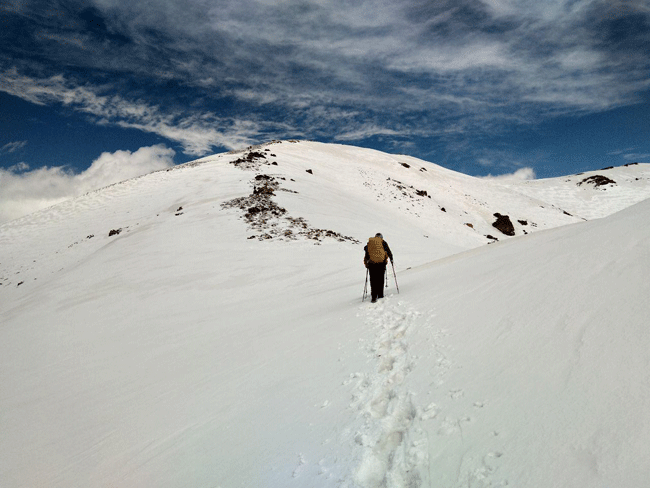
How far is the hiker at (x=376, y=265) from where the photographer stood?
997 centimetres

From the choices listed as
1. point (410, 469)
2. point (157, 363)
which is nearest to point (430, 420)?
point (410, 469)

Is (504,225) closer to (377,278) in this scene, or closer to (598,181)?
(598,181)

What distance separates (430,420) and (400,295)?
6.27m

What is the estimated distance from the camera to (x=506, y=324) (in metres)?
5.06

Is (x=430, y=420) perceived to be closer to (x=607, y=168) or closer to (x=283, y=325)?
(x=283, y=325)

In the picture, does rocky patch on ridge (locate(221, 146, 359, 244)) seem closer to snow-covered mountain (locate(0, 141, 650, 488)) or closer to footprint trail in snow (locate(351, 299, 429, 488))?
snow-covered mountain (locate(0, 141, 650, 488))

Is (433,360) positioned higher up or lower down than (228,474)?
higher up

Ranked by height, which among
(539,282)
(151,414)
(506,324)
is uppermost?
(539,282)

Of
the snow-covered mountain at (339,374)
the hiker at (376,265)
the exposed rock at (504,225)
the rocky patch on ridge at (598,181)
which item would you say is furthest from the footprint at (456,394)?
the rocky patch on ridge at (598,181)

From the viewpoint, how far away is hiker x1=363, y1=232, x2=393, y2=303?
9969mm

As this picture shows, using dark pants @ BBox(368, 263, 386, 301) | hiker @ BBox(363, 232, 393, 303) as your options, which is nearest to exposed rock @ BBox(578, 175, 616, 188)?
hiker @ BBox(363, 232, 393, 303)

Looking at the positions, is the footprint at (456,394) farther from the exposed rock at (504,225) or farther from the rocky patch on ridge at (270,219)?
the exposed rock at (504,225)

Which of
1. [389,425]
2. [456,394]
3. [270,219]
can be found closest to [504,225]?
[270,219]

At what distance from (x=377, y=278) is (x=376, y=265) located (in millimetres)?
364
